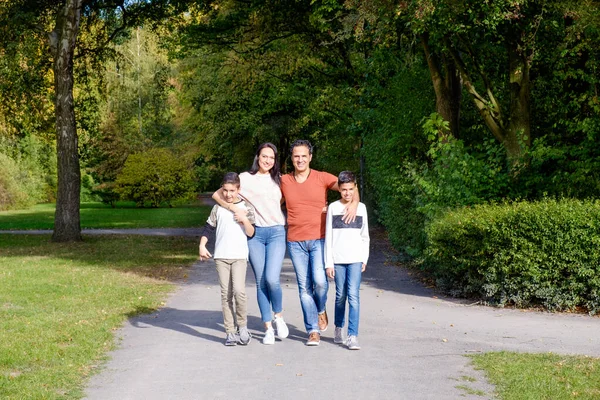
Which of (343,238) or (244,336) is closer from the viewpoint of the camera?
(343,238)

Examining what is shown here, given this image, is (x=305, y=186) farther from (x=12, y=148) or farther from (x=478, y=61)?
(x=12, y=148)

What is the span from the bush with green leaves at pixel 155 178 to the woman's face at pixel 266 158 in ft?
148

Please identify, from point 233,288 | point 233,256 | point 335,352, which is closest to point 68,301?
point 233,288

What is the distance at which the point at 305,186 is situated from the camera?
314 inches

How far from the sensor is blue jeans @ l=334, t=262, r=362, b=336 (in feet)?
25.6

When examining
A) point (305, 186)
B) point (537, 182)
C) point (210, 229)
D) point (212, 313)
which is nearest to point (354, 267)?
point (305, 186)

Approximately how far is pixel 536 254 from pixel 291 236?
3780 millimetres

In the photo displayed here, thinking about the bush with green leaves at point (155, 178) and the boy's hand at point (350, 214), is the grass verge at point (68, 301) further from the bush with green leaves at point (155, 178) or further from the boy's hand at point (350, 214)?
the bush with green leaves at point (155, 178)

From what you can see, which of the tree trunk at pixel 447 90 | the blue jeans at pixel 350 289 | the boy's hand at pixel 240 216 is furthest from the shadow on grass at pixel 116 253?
the blue jeans at pixel 350 289

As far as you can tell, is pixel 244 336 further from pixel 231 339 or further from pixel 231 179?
pixel 231 179

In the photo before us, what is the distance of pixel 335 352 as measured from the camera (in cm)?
763

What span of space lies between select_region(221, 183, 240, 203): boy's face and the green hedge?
4042 millimetres

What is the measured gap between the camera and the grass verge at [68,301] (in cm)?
680

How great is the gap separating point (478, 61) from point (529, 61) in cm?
277
